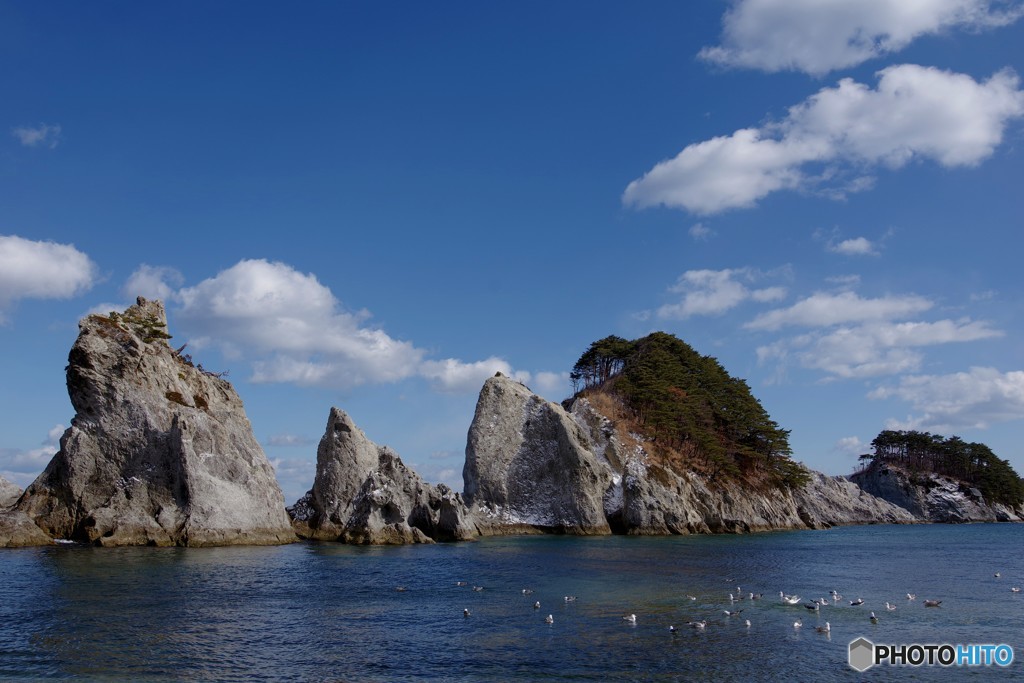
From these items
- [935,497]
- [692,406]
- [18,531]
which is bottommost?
[935,497]

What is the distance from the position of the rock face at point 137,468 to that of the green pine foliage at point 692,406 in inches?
2425

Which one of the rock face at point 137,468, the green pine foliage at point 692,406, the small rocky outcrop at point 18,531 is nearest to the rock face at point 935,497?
the green pine foliage at point 692,406

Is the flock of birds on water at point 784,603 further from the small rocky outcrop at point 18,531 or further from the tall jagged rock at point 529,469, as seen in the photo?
the tall jagged rock at point 529,469

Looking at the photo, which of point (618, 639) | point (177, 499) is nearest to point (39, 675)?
point (618, 639)

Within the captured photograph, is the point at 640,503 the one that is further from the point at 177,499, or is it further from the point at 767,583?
the point at 177,499

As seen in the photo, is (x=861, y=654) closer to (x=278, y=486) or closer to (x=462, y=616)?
(x=462, y=616)

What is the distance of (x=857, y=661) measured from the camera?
77.3 feet

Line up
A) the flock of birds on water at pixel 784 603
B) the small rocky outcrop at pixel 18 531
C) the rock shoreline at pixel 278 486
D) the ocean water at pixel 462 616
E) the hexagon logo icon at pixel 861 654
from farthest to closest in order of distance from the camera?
the rock shoreline at pixel 278 486, the small rocky outcrop at pixel 18 531, the flock of birds on water at pixel 784 603, the hexagon logo icon at pixel 861 654, the ocean water at pixel 462 616

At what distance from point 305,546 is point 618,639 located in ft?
147

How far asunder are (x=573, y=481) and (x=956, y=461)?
124792 millimetres

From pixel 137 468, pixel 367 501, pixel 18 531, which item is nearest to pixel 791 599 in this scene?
pixel 367 501

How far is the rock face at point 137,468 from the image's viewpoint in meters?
59.6

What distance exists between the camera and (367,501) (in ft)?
226

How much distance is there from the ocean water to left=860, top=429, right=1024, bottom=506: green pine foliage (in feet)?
417
